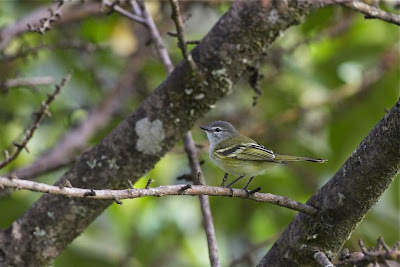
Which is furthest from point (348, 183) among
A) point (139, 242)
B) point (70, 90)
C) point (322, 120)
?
point (70, 90)

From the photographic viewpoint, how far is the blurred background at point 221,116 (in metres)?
3.74

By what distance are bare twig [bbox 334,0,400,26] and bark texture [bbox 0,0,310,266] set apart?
347 millimetres

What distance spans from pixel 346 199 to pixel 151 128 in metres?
0.94

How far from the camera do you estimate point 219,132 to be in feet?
10.7

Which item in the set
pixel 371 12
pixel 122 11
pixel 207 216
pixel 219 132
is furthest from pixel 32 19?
pixel 371 12

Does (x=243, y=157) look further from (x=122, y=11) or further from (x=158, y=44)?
(x=122, y=11)

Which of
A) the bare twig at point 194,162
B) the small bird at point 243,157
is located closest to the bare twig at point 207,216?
the bare twig at point 194,162

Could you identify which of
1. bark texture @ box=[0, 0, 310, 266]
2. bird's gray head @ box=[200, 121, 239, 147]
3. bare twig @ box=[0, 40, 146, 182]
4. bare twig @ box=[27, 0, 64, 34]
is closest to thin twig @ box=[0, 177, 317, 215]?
bark texture @ box=[0, 0, 310, 266]

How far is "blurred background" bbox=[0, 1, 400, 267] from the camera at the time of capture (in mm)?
3744

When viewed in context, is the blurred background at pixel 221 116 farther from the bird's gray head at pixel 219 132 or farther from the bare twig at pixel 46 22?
the bare twig at pixel 46 22

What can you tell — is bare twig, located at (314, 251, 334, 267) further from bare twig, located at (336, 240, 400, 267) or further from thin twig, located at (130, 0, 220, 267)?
thin twig, located at (130, 0, 220, 267)

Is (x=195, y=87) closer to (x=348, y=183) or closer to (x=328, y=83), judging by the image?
(x=348, y=183)

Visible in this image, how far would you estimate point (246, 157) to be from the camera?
2.65 meters

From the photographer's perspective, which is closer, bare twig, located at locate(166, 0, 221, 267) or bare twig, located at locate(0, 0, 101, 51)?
bare twig, located at locate(166, 0, 221, 267)
